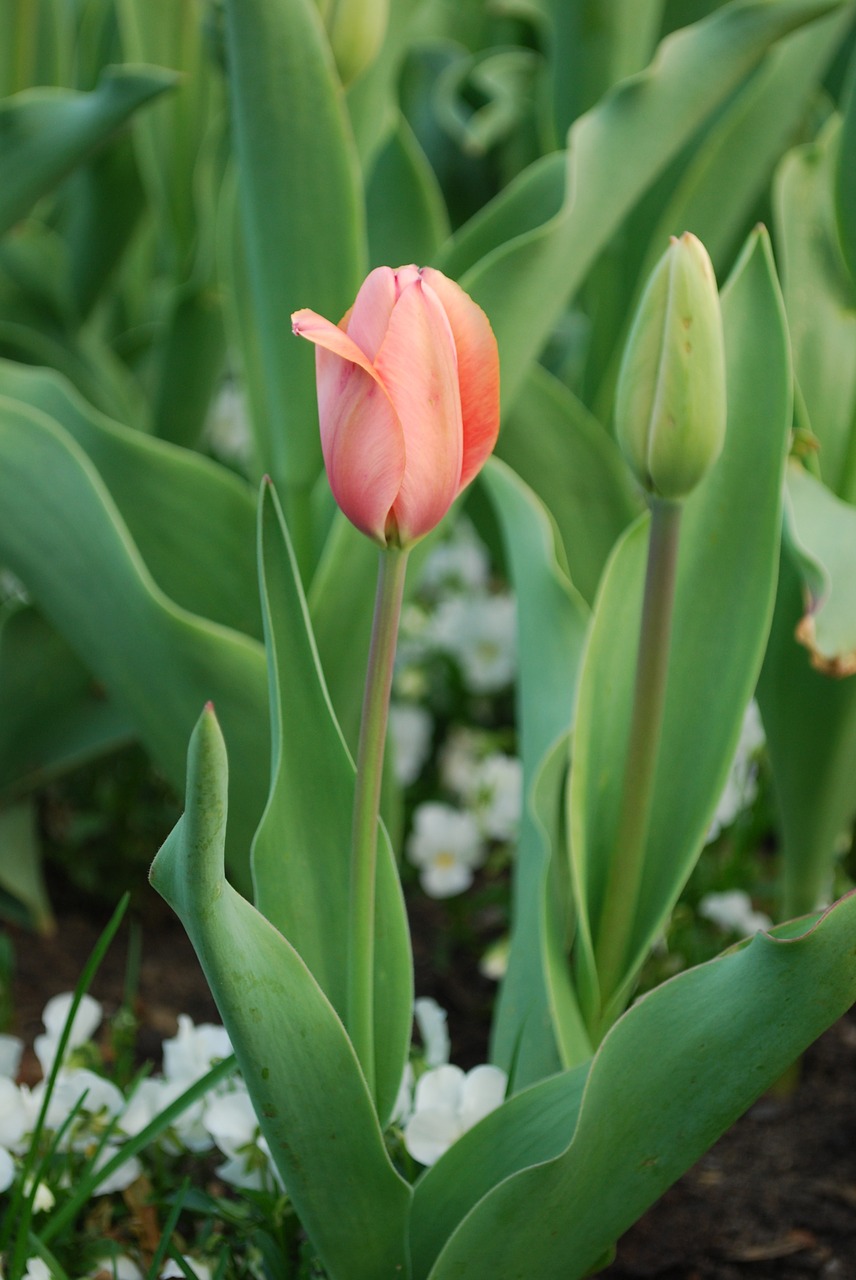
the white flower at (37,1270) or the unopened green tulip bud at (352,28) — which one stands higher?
the unopened green tulip bud at (352,28)

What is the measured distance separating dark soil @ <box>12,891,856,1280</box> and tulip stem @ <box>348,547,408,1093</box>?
402mm

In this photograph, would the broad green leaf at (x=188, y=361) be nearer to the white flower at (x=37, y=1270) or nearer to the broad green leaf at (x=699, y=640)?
the broad green leaf at (x=699, y=640)

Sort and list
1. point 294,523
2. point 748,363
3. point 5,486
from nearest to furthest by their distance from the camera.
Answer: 1. point 748,363
2. point 5,486
3. point 294,523

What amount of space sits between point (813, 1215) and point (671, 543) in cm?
56

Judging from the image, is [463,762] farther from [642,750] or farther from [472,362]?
[472,362]

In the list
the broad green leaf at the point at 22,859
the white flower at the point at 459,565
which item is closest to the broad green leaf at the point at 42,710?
the broad green leaf at the point at 22,859

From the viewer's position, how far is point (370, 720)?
56 cm

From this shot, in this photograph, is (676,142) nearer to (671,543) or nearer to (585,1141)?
(671,543)

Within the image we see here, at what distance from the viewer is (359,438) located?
0.49m

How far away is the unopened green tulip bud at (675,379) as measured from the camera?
23.1 inches

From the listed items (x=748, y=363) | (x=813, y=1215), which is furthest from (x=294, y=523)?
(x=813, y=1215)

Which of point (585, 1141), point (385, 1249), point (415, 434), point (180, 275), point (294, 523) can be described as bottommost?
point (385, 1249)

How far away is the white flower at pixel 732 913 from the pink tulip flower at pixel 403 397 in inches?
27.2

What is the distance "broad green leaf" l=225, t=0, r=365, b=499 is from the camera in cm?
87
